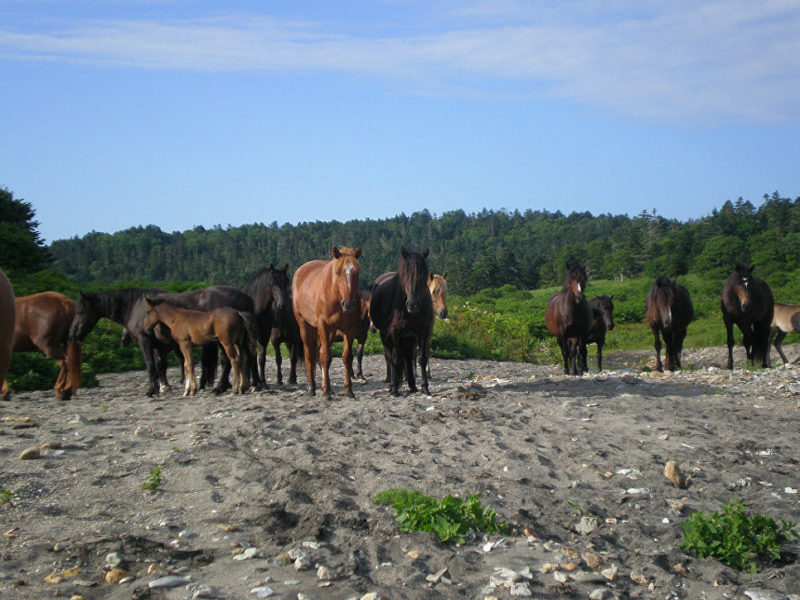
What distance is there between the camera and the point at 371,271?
86250 mm

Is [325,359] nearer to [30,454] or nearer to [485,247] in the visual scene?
[30,454]

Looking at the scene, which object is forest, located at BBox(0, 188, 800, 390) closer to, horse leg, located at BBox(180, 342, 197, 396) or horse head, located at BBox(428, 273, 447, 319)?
horse leg, located at BBox(180, 342, 197, 396)

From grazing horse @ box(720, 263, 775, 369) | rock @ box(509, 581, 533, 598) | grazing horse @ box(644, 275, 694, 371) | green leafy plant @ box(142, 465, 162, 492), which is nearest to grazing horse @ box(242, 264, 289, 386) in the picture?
green leafy plant @ box(142, 465, 162, 492)

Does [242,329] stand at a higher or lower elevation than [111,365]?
higher

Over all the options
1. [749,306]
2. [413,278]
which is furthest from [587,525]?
[749,306]

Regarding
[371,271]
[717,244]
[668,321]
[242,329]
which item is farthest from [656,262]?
[242,329]

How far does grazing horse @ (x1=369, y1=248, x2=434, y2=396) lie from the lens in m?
9.88

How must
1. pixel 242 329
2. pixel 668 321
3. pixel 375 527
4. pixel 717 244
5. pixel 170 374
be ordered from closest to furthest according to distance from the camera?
1. pixel 375 527
2. pixel 242 329
3. pixel 668 321
4. pixel 170 374
5. pixel 717 244

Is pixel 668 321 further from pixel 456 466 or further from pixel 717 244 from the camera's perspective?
pixel 717 244

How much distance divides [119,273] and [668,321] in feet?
301

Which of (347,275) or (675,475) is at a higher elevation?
(347,275)

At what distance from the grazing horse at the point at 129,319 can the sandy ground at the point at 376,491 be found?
2.19m

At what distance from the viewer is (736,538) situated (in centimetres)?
454

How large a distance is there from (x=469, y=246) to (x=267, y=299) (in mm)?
118737
